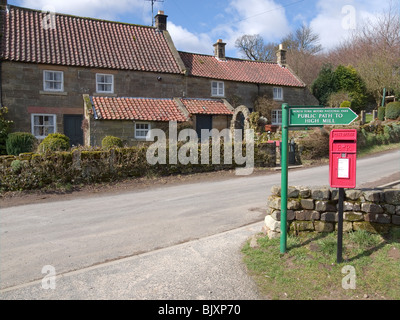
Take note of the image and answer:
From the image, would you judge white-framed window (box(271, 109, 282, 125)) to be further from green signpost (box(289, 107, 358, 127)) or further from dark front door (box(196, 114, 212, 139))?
green signpost (box(289, 107, 358, 127))

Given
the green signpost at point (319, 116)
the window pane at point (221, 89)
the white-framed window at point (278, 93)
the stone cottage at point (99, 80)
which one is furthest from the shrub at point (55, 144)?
the white-framed window at point (278, 93)

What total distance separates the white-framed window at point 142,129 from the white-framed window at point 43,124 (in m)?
4.96

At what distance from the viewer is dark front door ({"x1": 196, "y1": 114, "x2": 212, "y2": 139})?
2167 centimetres

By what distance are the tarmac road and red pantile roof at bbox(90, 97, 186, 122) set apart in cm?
827

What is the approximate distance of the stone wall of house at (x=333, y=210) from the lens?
212 inches

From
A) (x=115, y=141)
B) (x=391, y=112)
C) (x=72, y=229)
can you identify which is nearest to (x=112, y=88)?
(x=115, y=141)

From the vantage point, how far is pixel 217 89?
993 inches

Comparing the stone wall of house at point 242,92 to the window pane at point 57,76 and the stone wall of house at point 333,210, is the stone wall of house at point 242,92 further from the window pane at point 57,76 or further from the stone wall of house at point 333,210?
the stone wall of house at point 333,210

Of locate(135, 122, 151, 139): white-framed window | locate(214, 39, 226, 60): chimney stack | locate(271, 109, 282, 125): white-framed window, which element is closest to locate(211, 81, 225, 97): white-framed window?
locate(214, 39, 226, 60): chimney stack

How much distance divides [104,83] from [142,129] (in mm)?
4341

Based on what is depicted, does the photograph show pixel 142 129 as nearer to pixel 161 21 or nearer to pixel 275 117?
pixel 161 21

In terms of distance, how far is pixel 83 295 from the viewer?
4309 mm

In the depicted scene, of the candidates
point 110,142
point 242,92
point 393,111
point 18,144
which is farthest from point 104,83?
point 393,111
